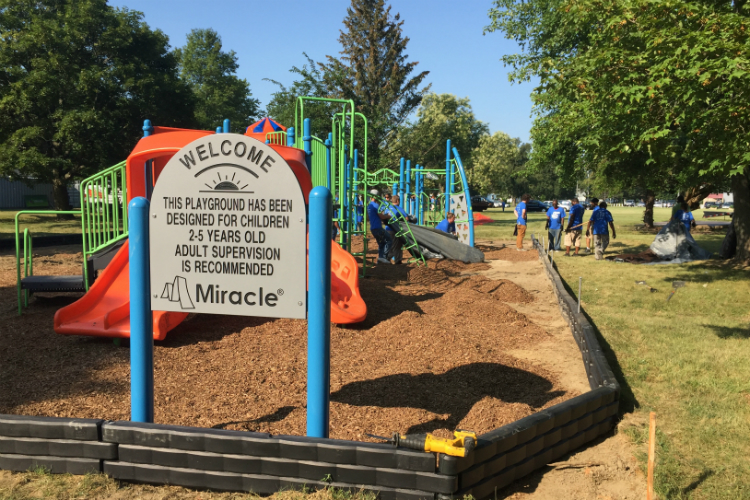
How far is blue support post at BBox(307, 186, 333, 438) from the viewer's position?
3615mm

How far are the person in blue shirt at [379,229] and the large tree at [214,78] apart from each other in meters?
39.6

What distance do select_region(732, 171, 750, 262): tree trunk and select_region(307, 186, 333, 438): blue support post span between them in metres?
14.5

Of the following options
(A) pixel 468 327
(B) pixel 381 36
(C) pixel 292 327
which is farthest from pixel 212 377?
(B) pixel 381 36

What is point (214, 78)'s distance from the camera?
56.6 meters

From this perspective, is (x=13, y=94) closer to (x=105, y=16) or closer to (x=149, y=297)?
(x=105, y=16)

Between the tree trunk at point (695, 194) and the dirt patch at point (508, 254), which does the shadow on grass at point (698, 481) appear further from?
the tree trunk at point (695, 194)

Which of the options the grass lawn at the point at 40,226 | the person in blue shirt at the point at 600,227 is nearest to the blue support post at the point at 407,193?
the person in blue shirt at the point at 600,227

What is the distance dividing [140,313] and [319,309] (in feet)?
4.00

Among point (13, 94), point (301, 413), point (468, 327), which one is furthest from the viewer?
point (13, 94)

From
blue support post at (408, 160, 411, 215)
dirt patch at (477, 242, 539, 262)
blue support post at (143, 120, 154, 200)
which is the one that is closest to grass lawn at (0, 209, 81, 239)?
blue support post at (408, 160, 411, 215)

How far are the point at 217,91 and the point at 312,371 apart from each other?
174ft

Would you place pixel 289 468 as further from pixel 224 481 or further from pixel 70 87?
pixel 70 87

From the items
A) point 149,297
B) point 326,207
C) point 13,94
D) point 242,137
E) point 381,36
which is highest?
point 381,36

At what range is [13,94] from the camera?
26.8 metres
